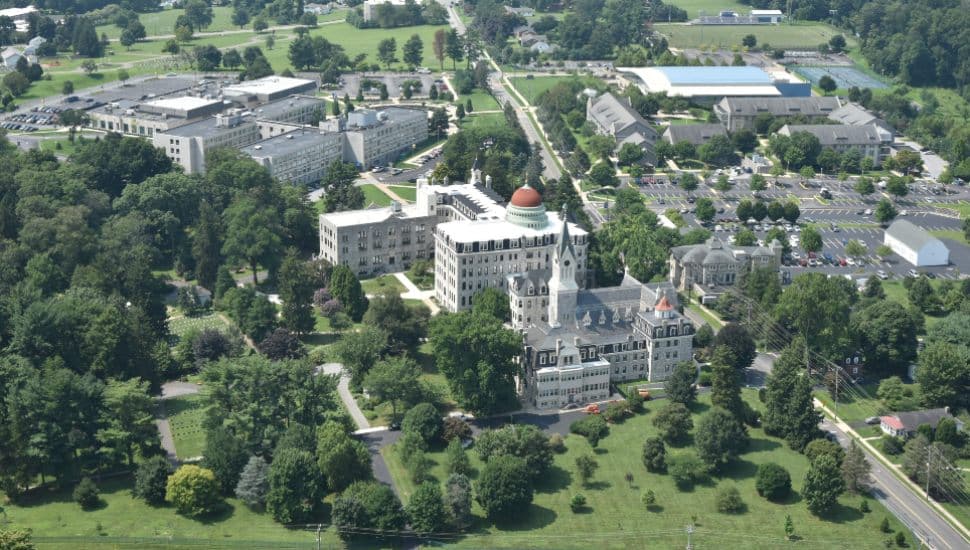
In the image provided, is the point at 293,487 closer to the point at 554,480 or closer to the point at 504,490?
the point at 504,490

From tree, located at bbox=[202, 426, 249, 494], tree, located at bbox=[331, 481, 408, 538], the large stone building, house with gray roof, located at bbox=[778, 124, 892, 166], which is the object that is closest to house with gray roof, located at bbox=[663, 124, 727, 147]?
house with gray roof, located at bbox=[778, 124, 892, 166]

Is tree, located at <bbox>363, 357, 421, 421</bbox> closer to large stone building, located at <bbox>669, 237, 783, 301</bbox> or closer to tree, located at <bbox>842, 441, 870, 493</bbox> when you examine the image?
tree, located at <bbox>842, 441, 870, 493</bbox>

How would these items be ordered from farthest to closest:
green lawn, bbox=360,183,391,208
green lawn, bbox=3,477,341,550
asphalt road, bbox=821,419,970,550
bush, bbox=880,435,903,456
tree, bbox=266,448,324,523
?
green lawn, bbox=360,183,391,208 < bush, bbox=880,435,903,456 < tree, bbox=266,448,324,523 < asphalt road, bbox=821,419,970,550 < green lawn, bbox=3,477,341,550

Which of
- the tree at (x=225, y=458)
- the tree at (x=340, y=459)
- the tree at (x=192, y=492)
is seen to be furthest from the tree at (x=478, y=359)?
the tree at (x=192, y=492)

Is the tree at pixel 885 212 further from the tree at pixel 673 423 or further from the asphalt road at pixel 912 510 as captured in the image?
the tree at pixel 673 423

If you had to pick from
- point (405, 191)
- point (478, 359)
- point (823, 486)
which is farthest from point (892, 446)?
point (405, 191)
